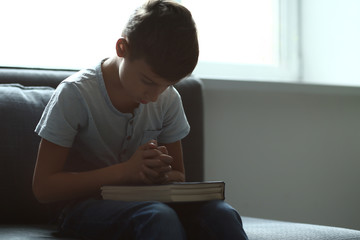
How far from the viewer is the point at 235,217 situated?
1136 mm

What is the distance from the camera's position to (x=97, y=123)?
134cm

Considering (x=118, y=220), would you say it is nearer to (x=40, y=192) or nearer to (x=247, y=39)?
(x=40, y=192)

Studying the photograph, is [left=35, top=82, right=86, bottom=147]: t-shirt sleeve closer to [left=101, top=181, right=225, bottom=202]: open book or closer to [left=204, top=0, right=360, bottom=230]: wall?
[left=101, top=181, right=225, bottom=202]: open book

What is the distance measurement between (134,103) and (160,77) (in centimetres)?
19

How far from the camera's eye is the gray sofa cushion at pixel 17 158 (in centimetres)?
141

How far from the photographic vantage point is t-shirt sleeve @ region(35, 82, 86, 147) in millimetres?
1242

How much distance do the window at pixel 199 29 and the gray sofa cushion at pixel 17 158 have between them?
526 millimetres

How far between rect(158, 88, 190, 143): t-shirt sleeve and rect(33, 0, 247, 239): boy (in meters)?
0.02

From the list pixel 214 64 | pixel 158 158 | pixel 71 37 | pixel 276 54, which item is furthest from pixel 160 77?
pixel 276 54

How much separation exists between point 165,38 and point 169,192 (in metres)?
0.33

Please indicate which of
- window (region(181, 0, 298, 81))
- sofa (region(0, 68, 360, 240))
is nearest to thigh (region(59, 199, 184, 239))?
sofa (region(0, 68, 360, 240))

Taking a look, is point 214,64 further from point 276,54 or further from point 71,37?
point 71,37

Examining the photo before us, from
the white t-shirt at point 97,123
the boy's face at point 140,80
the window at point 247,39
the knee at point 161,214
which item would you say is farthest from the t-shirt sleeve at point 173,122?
the window at point 247,39

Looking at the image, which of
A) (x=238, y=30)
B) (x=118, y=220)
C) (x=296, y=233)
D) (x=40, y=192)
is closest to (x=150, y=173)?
(x=118, y=220)
